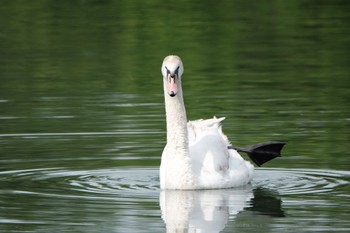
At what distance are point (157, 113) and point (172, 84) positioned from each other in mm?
4871

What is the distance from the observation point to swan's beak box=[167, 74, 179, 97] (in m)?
12.4

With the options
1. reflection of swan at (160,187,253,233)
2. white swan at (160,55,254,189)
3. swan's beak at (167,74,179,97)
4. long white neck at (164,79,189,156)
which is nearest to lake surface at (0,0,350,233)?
reflection of swan at (160,187,253,233)

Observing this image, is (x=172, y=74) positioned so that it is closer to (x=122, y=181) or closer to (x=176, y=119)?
(x=176, y=119)

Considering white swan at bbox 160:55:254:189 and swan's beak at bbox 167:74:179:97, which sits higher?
swan's beak at bbox 167:74:179:97

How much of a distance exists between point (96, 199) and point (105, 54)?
14.7 metres

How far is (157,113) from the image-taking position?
17406mm

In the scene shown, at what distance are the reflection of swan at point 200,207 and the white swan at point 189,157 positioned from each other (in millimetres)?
104

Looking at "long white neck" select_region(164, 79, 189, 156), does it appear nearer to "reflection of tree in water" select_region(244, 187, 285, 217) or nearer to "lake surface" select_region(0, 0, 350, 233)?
"lake surface" select_region(0, 0, 350, 233)

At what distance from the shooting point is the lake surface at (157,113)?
11.4 m

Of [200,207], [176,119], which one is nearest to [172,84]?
[176,119]

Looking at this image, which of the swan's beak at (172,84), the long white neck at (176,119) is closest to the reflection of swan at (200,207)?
the long white neck at (176,119)

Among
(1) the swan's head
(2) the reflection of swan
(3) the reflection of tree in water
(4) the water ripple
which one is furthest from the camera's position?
(1) the swan's head

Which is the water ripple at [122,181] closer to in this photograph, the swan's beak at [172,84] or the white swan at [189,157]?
the white swan at [189,157]

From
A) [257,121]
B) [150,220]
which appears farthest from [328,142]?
[150,220]
